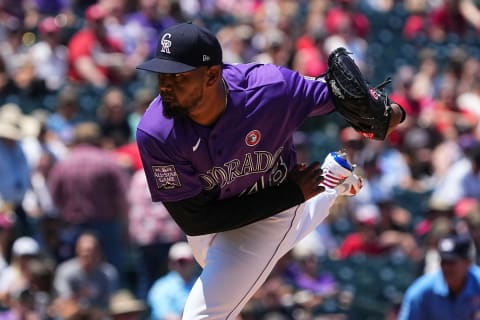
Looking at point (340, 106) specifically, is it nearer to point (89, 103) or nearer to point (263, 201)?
point (263, 201)

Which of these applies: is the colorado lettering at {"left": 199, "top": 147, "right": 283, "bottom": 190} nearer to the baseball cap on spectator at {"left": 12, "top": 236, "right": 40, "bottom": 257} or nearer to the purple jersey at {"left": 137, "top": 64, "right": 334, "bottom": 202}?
the purple jersey at {"left": 137, "top": 64, "right": 334, "bottom": 202}

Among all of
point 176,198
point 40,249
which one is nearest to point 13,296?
point 40,249

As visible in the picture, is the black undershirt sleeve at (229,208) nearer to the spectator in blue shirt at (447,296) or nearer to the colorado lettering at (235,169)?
the colorado lettering at (235,169)

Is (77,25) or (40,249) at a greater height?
(77,25)

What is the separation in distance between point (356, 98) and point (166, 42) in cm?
89

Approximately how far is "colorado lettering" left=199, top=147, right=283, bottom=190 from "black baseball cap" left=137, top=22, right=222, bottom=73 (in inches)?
19.8

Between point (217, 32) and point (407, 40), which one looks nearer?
point (217, 32)

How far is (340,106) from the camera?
523cm

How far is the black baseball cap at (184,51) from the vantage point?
4742 millimetres

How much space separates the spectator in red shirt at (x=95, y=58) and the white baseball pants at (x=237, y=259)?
535 centimetres

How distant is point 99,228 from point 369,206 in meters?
2.35

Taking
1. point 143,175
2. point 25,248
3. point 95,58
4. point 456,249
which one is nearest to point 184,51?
point 456,249

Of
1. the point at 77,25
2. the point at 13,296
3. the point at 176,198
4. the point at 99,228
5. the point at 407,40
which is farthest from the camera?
the point at 407,40

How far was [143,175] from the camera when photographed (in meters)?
8.90
